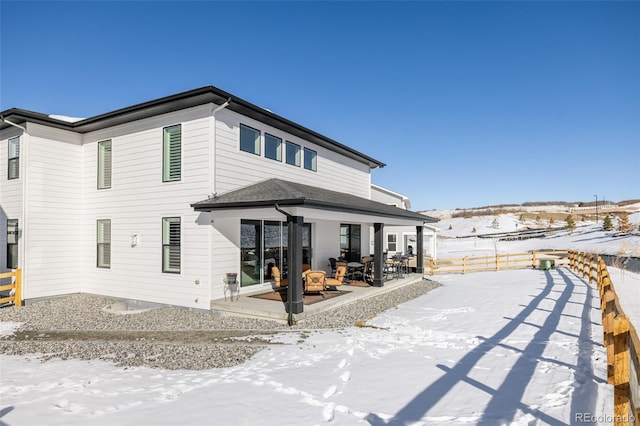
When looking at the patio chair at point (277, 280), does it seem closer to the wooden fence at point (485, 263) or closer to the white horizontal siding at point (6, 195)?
the white horizontal siding at point (6, 195)

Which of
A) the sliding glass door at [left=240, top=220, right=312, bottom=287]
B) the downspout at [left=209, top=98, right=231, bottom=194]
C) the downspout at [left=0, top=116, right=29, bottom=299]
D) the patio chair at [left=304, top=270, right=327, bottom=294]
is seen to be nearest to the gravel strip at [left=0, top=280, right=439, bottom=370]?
the patio chair at [left=304, top=270, right=327, bottom=294]

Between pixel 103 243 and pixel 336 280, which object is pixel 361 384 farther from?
pixel 103 243

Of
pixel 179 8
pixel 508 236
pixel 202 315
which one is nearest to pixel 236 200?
pixel 202 315

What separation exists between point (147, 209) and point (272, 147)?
4518 mm

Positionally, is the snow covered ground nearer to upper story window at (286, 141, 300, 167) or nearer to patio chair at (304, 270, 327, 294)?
patio chair at (304, 270, 327, 294)

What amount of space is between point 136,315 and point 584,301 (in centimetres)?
1307

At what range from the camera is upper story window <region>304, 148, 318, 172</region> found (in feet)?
45.4

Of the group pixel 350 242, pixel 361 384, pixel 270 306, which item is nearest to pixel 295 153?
pixel 350 242

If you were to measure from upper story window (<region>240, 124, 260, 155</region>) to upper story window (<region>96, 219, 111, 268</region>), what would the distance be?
5.43 m

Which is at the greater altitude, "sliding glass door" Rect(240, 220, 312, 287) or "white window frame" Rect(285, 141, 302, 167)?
"white window frame" Rect(285, 141, 302, 167)

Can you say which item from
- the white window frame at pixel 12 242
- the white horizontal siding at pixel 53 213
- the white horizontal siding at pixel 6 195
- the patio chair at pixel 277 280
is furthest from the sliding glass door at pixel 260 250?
the white window frame at pixel 12 242

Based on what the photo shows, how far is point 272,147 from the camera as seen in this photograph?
39.4ft

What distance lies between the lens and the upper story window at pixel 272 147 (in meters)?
11.7

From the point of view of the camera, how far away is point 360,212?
10.9 meters
